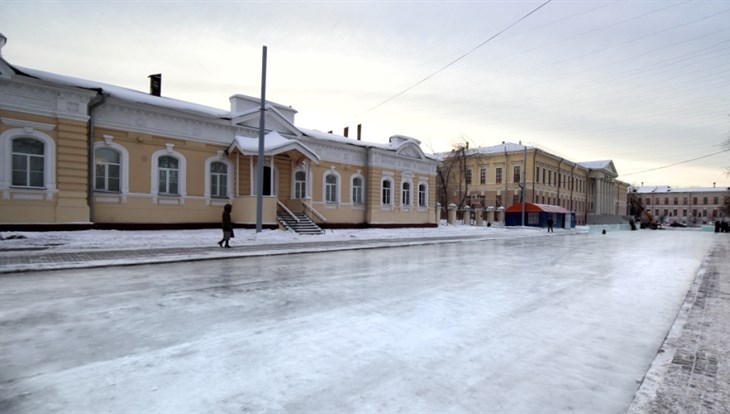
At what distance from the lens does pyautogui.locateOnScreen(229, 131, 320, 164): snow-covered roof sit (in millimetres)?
21016

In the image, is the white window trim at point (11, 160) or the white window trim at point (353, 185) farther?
the white window trim at point (353, 185)

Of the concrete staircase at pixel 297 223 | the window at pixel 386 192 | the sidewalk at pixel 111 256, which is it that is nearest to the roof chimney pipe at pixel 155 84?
the concrete staircase at pixel 297 223

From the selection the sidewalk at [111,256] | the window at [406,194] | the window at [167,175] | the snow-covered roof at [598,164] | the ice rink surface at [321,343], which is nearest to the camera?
the ice rink surface at [321,343]

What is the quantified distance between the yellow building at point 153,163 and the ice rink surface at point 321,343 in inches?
395

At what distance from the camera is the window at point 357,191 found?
96.0ft

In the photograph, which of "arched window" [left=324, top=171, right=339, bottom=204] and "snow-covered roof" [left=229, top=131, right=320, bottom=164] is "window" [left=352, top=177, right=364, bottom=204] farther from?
"snow-covered roof" [left=229, top=131, right=320, bottom=164]

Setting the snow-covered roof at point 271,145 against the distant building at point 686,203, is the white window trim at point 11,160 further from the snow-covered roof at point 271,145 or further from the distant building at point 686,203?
the distant building at point 686,203

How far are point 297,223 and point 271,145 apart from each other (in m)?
4.68

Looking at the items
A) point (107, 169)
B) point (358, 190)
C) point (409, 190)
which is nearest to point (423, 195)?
point (409, 190)

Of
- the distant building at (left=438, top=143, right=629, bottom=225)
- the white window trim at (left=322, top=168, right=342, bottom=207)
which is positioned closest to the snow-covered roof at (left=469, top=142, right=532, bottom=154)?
the distant building at (left=438, top=143, right=629, bottom=225)

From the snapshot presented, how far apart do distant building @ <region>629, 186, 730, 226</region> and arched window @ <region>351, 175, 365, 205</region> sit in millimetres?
113839

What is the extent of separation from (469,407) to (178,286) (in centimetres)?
653

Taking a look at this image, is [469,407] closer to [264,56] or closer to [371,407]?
[371,407]

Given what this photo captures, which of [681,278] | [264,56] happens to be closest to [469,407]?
[681,278]
